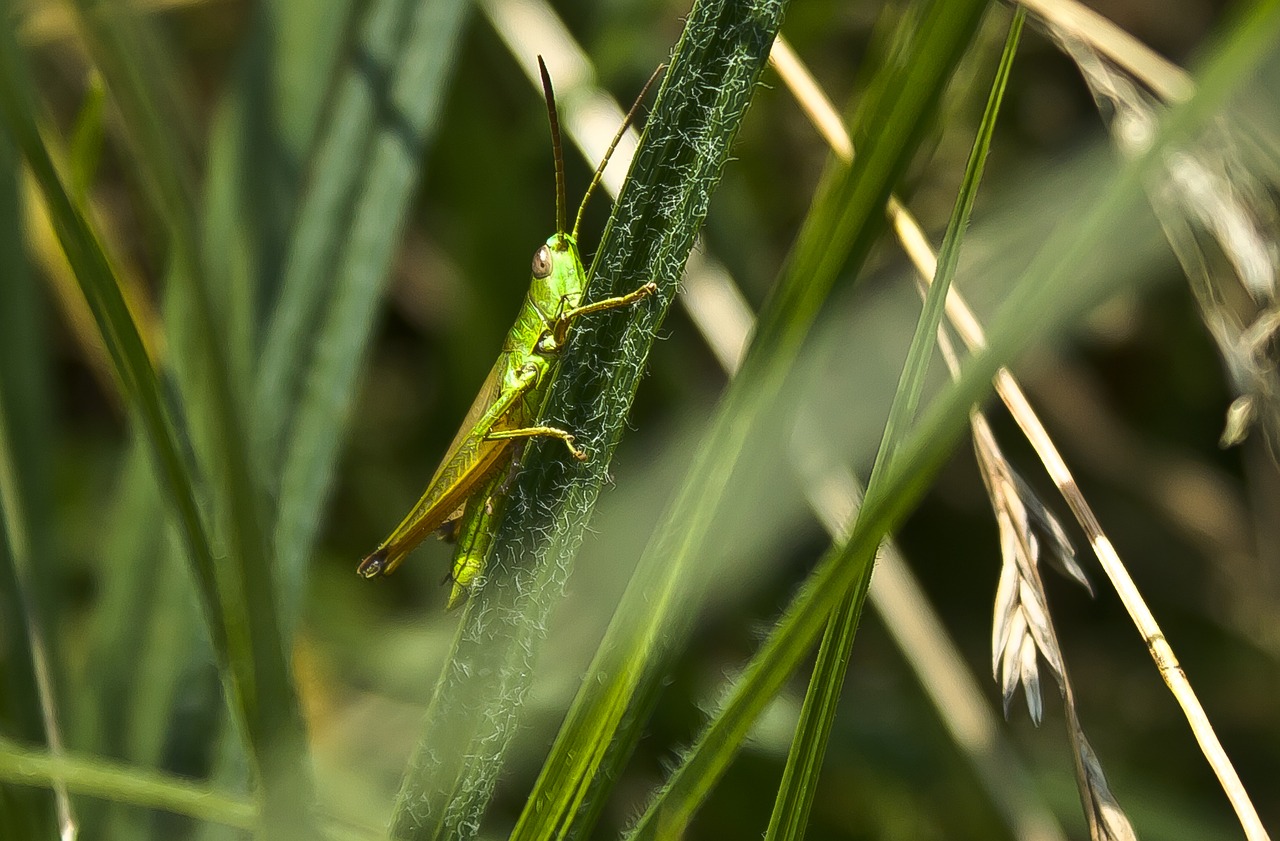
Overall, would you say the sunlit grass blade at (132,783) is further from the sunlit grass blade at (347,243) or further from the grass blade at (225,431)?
the sunlit grass blade at (347,243)

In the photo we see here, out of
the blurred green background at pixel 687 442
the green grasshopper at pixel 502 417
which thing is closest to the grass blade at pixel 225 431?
the green grasshopper at pixel 502 417

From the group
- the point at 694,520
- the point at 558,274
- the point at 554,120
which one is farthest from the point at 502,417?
the point at 694,520

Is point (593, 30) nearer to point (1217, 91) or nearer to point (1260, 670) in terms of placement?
point (1217, 91)

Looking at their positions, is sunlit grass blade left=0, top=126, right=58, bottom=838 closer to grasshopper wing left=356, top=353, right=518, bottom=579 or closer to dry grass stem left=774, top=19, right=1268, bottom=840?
grasshopper wing left=356, top=353, right=518, bottom=579

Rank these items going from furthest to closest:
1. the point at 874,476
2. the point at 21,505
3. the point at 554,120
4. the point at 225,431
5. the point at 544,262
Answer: the point at 544,262
the point at 21,505
the point at 554,120
the point at 874,476
the point at 225,431

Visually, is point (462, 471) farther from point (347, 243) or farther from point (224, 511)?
point (224, 511)

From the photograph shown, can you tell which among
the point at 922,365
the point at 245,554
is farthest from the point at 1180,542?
the point at 245,554

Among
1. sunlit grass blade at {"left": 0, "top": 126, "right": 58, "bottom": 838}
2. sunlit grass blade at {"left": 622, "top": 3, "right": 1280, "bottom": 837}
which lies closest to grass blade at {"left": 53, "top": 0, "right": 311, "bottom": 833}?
sunlit grass blade at {"left": 622, "top": 3, "right": 1280, "bottom": 837}
